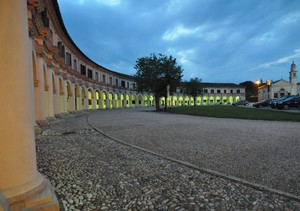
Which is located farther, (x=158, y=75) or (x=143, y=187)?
(x=158, y=75)

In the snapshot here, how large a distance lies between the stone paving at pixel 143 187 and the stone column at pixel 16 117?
22.6 inches

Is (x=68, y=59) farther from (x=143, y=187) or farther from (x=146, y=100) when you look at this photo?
(x=146, y=100)

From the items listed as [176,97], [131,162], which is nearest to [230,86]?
[176,97]

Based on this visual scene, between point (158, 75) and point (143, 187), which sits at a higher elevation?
point (158, 75)

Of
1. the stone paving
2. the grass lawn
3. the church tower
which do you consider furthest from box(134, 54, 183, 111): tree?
the church tower

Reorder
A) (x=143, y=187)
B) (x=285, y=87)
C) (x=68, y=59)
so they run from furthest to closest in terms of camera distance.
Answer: (x=285, y=87) → (x=68, y=59) → (x=143, y=187)

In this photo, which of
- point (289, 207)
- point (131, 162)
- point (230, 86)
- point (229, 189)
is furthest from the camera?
point (230, 86)

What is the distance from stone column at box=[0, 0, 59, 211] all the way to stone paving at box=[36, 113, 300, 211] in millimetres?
574

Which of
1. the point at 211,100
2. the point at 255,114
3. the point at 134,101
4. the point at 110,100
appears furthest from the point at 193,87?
the point at 255,114

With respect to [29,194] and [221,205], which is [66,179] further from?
[221,205]

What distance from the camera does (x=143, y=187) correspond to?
10.7 feet

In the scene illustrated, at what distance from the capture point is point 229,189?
3.16m

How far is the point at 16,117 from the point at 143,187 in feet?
7.13

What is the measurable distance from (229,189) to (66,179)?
289 centimetres
